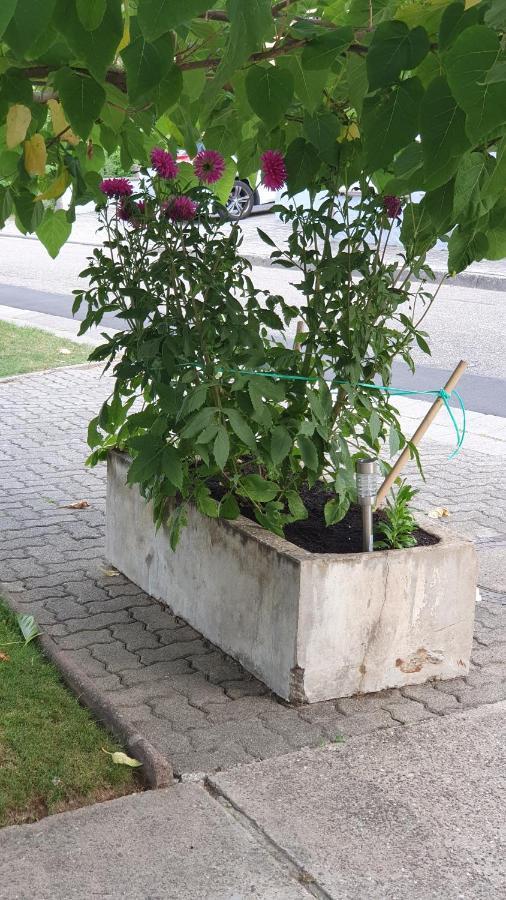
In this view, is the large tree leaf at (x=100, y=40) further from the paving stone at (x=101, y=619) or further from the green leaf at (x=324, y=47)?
the paving stone at (x=101, y=619)

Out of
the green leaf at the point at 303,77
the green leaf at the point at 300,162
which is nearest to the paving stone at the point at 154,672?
the green leaf at the point at 300,162

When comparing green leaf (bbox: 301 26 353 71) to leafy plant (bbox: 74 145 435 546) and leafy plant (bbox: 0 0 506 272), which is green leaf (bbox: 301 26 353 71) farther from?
leafy plant (bbox: 74 145 435 546)

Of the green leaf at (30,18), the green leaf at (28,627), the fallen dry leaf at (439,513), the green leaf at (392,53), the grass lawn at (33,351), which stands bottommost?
the green leaf at (28,627)

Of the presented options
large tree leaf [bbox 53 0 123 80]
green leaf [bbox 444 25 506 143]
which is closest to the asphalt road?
large tree leaf [bbox 53 0 123 80]

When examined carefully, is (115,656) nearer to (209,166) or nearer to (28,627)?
(28,627)

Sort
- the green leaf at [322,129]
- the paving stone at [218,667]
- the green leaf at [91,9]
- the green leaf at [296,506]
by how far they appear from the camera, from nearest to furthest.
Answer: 1. the green leaf at [91,9]
2. the green leaf at [322,129]
3. the paving stone at [218,667]
4. the green leaf at [296,506]

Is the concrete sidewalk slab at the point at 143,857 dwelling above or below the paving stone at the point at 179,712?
below

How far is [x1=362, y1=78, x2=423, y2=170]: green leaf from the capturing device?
2367mm

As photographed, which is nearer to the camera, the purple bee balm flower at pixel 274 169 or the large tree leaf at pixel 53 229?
the purple bee balm flower at pixel 274 169

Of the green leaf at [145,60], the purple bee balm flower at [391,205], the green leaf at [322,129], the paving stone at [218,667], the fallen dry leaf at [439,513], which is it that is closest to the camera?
the green leaf at [145,60]

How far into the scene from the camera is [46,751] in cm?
363

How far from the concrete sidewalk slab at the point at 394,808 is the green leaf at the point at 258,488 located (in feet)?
3.36

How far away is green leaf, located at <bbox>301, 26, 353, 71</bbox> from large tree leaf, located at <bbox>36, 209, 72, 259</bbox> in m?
1.98

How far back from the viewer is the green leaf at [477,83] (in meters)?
1.89
